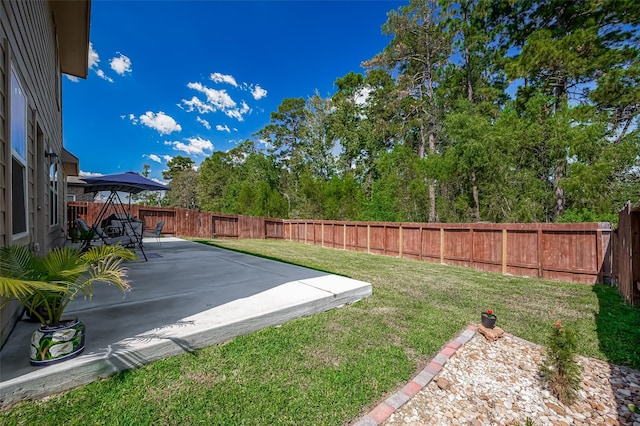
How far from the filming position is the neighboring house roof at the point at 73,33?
492 centimetres

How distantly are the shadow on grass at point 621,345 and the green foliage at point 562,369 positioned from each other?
0.92 feet

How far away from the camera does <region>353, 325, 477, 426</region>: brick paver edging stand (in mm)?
1854

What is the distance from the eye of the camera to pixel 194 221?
15.5 meters

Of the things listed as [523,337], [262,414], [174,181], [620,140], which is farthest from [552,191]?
[174,181]

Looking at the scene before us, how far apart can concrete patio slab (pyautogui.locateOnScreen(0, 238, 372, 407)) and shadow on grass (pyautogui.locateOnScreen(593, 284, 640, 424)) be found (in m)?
2.70

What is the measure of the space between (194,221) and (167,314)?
45.5ft

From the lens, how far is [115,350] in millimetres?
2070

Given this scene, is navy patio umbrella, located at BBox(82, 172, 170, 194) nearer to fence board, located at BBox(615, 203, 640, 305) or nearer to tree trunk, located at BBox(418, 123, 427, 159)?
fence board, located at BBox(615, 203, 640, 305)

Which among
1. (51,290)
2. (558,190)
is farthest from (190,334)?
(558,190)

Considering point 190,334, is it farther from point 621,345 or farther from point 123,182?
point 123,182

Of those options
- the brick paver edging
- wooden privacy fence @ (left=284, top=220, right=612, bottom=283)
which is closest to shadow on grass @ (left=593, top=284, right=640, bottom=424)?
the brick paver edging

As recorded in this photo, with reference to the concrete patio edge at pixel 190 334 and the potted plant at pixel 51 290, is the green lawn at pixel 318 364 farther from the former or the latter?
the potted plant at pixel 51 290

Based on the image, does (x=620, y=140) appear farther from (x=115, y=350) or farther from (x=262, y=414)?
(x=115, y=350)

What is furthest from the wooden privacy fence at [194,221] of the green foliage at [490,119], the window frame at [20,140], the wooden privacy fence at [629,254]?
the wooden privacy fence at [629,254]
